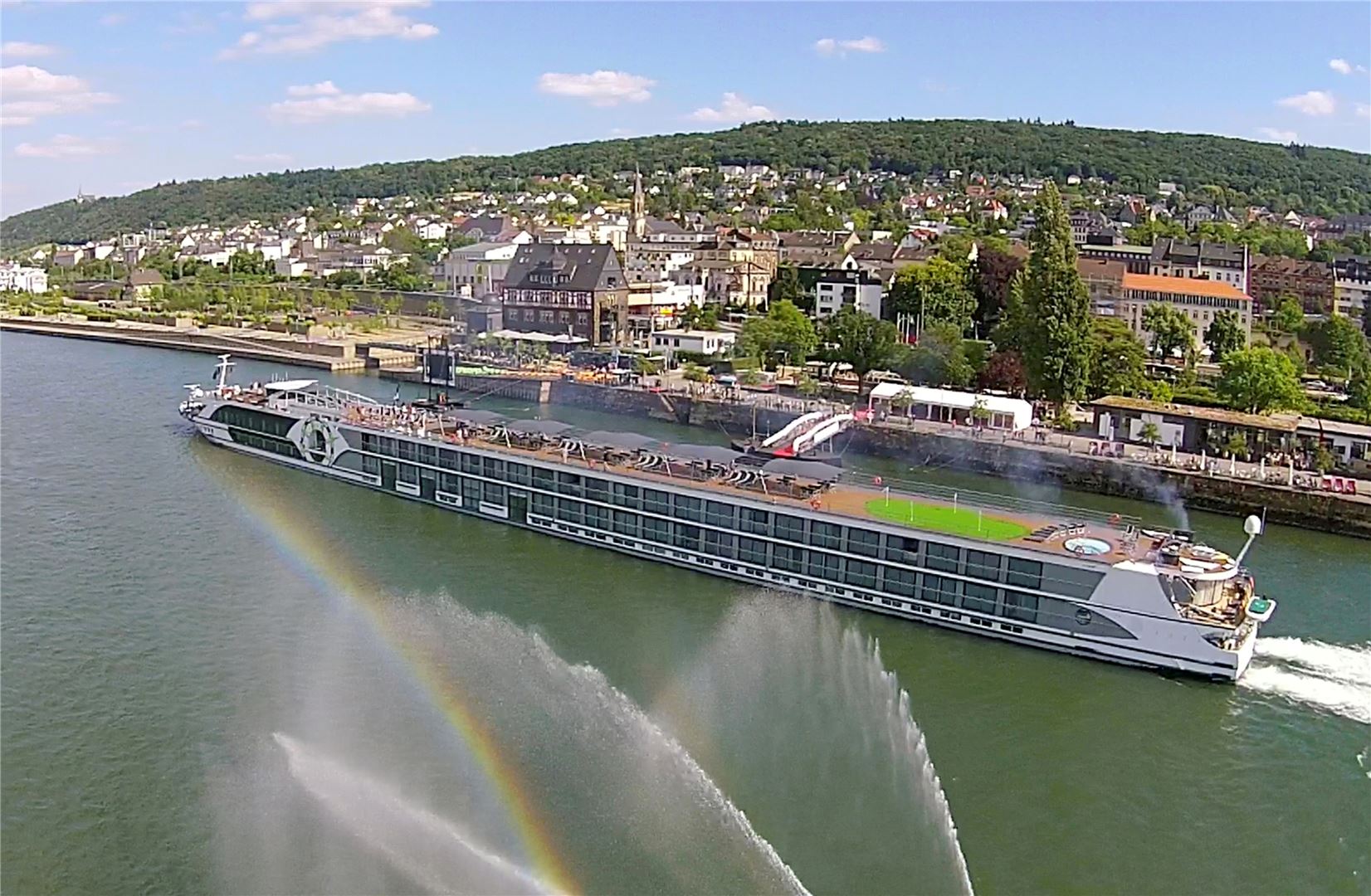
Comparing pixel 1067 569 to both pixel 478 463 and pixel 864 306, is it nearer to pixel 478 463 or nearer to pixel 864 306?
pixel 478 463

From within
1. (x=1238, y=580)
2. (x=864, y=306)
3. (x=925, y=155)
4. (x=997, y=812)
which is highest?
(x=925, y=155)

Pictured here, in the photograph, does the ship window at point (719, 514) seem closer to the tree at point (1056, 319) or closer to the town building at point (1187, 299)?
the tree at point (1056, 319)

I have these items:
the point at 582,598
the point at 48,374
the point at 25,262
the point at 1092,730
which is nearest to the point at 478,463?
the point at 582,598

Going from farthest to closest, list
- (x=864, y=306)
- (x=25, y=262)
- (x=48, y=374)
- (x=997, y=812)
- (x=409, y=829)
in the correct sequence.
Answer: (x=25, y=262)
(x=864, y=306)
(x=48, y=374)
(x=997, y=812)
(x=409, y=829)

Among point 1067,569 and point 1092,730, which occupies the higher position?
point 1067,569

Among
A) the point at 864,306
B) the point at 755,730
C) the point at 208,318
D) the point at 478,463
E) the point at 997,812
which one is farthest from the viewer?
the point at 208,318

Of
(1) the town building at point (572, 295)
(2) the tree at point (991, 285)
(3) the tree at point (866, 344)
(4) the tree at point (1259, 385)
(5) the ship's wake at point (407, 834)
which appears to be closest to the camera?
(5) the ship's wake at point (407, 834)

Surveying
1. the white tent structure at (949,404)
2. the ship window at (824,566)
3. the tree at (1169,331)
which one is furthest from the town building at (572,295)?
the ship window at (824,566)
